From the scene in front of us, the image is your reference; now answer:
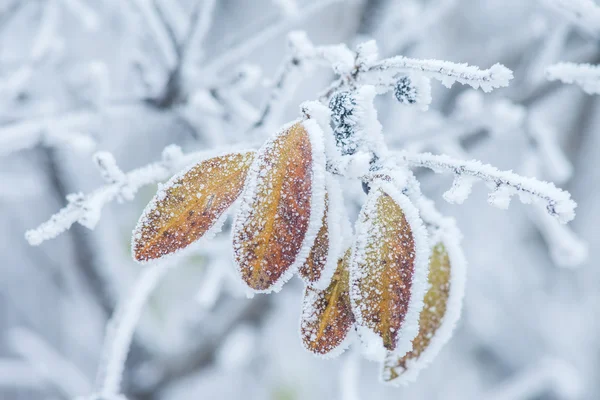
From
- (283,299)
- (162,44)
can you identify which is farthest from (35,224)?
(162,44)

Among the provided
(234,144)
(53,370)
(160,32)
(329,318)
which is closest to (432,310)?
(329,318)

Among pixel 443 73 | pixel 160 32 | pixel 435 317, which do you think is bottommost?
pixel 435 317

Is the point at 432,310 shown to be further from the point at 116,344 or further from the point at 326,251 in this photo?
the point at 116,344

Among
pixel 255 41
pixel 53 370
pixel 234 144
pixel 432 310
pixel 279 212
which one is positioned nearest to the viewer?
pixel 279 212

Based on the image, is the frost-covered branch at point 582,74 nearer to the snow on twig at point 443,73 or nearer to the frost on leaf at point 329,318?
the snow on twig at point 443,73

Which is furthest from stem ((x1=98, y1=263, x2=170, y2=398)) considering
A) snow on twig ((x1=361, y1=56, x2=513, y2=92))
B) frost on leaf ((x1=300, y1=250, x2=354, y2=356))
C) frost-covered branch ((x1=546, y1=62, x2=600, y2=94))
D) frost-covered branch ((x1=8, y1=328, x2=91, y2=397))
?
frost-covered branch ((x1=8, y1=328, x2=91, y2=397))

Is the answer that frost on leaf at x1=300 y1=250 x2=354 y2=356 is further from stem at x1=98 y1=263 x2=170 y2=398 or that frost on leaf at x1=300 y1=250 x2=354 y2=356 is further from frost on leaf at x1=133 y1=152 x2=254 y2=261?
stem at x1=98 y1=263 x2=170 y2=398
